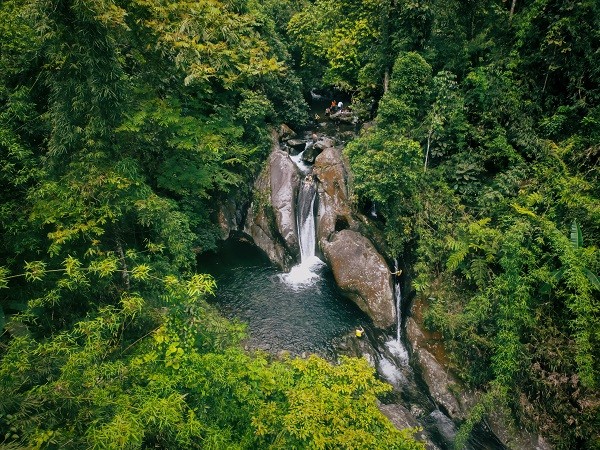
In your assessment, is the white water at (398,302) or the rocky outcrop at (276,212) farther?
the rocky outcrop at (276,212)

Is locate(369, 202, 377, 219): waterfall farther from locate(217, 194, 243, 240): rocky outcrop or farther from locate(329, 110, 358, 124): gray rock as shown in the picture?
locate(329, 110, 358, 124): gray rock

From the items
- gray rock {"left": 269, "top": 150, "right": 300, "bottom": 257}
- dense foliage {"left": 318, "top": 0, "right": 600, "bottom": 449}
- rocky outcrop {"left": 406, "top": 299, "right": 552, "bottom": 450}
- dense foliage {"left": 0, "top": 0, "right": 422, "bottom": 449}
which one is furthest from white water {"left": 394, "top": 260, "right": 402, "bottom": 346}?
dense foliage {"left": 0, "top": 0, "right": 422, "bottom": 449}

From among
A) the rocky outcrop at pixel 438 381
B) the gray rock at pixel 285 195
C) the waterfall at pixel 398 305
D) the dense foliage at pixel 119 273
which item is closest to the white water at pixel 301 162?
the gray rock at pixel 285 195

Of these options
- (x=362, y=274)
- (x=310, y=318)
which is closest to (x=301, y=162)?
(x=362, y=274)

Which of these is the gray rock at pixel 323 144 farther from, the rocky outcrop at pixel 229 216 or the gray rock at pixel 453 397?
the gray rock at pixel 453 397

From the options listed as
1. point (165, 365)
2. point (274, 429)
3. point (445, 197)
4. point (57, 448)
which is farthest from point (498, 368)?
point (57, 448)

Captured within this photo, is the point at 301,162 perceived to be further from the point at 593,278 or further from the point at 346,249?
the point at 593,278
